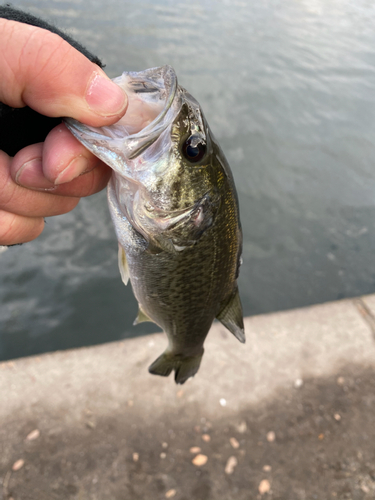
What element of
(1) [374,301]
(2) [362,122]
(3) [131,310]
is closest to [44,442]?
(3) [131,310]

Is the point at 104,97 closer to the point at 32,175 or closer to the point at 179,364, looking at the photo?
the point at 32,175

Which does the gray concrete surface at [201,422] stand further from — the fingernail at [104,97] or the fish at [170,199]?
the fingernail at [104,97]

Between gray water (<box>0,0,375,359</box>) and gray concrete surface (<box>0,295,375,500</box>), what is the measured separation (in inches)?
42.7

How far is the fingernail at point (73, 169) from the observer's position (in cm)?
141

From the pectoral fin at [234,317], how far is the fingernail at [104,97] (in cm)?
119

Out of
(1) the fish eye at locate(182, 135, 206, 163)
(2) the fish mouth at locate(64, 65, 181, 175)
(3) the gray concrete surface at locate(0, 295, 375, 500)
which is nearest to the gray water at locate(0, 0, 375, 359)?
(3) the gray concrete surface at locate(0, 295, 375, 500)

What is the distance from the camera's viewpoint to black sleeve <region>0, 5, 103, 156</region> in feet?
4.61

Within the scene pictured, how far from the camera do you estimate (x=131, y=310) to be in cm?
442

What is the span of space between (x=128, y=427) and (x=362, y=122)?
8.12 m

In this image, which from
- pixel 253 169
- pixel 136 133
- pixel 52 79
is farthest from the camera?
pixel 253 169

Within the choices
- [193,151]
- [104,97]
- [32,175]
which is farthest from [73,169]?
[193,151]

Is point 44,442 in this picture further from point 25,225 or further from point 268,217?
point 268,217

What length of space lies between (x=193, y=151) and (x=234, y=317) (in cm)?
101

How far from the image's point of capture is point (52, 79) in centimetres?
121
